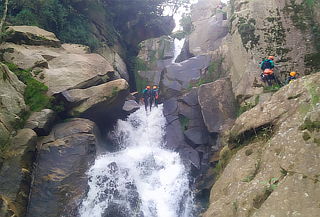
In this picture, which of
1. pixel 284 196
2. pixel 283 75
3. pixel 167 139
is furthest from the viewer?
pixel 167 139

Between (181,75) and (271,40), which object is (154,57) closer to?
(181,75)

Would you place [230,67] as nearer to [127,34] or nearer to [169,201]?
[169,201]

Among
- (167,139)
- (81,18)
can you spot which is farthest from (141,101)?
(81,18)

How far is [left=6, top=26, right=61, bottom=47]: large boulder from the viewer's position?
17156 mm

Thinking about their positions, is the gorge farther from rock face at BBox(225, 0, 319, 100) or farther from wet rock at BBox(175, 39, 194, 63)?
wet rock at BBox(175, 39, 194, 63)

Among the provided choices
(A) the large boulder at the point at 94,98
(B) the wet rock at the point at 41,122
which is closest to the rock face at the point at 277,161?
(A) the large boulder at the point at 94,98

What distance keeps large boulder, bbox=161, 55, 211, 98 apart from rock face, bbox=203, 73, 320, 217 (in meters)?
9.83

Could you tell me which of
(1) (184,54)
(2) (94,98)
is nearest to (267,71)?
(2) (94,98)

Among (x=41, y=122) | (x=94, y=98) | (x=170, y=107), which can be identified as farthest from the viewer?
(x=170, y=107)

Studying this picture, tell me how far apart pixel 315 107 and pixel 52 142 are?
10734 mm

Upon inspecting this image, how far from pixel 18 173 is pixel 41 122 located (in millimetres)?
2701

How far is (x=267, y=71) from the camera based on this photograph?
14305 millimetres

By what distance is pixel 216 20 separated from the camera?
87.4 ft

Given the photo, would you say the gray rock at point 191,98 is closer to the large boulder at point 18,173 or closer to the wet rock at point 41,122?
the wet rock at point 41,122
